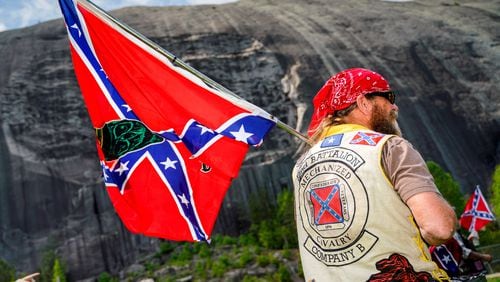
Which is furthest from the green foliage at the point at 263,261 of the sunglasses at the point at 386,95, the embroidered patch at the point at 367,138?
the embroidered patch at the point at 367,138

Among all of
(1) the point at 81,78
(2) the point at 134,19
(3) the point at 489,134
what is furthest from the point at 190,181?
(2) the point at 134,19

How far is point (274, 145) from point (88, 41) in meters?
31.5

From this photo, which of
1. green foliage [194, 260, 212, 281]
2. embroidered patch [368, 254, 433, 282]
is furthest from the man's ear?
green foliage [194, 260, 212, 281]

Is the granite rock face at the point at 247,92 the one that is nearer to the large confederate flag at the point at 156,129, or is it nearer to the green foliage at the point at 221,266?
the green foliage at the point at 221,266

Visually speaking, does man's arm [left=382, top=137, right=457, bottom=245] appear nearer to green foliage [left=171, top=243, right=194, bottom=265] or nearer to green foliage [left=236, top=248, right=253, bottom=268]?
green foliage [left=236, top=248, right=253, bottom=268]

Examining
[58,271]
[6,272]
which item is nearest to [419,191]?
[58,271]

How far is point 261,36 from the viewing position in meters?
40.9

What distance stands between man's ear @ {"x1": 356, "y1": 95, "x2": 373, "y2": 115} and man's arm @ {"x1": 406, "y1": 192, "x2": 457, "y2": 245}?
1.81 ft

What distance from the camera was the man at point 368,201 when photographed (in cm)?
183

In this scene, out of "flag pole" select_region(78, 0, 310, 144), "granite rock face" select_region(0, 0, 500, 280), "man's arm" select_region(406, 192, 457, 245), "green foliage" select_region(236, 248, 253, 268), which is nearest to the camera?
"man's arm" select_region(406, 192, 457, 245)

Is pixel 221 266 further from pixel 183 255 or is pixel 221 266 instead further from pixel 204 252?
pixel 183 255

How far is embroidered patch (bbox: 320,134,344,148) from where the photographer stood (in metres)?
2.10

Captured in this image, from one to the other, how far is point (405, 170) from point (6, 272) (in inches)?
1223

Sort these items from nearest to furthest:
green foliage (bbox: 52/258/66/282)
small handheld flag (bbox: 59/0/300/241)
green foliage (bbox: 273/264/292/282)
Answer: small handheld flag (bbox: 59/0/300/241)
green foliage (bbox: 273/264/292/282)
green foliage (bbox: 52/258/66/282)
